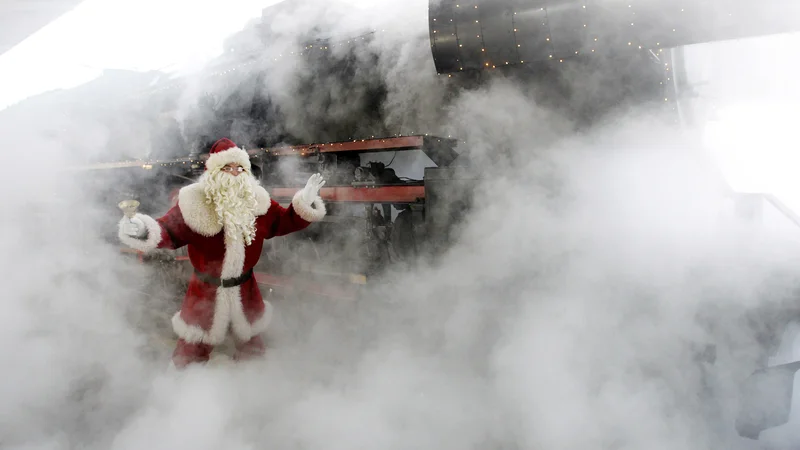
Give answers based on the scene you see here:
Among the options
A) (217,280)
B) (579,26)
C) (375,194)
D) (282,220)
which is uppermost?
(579,26)

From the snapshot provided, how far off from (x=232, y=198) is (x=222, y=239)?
27 cm

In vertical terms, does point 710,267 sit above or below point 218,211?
below

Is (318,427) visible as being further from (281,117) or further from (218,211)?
(281,117)

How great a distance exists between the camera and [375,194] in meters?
3.34

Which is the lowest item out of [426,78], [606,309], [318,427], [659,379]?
[318,427]

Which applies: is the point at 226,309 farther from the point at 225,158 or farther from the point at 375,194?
the point at 375,194

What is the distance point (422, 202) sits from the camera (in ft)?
10.1

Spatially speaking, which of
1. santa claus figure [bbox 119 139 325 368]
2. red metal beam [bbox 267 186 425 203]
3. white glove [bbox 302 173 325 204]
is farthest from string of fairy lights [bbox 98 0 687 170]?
santa claus figure [bbox 119 139 325 368]

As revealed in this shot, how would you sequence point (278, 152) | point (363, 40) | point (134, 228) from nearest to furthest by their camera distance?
point (134, 228)
point (363, 40)
point (278, 152)

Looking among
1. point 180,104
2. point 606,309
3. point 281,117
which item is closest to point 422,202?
point 606,309

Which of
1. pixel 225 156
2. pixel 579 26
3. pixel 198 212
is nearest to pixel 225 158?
pixel 225 156

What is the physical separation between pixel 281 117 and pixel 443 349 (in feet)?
10.3

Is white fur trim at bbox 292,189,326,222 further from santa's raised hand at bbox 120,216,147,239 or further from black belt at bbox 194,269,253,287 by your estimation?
santa's raised hand at bbox 120,216,147,239

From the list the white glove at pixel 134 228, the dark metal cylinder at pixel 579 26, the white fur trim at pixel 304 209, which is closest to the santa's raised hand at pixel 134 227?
the white glove at pixel 134 228
